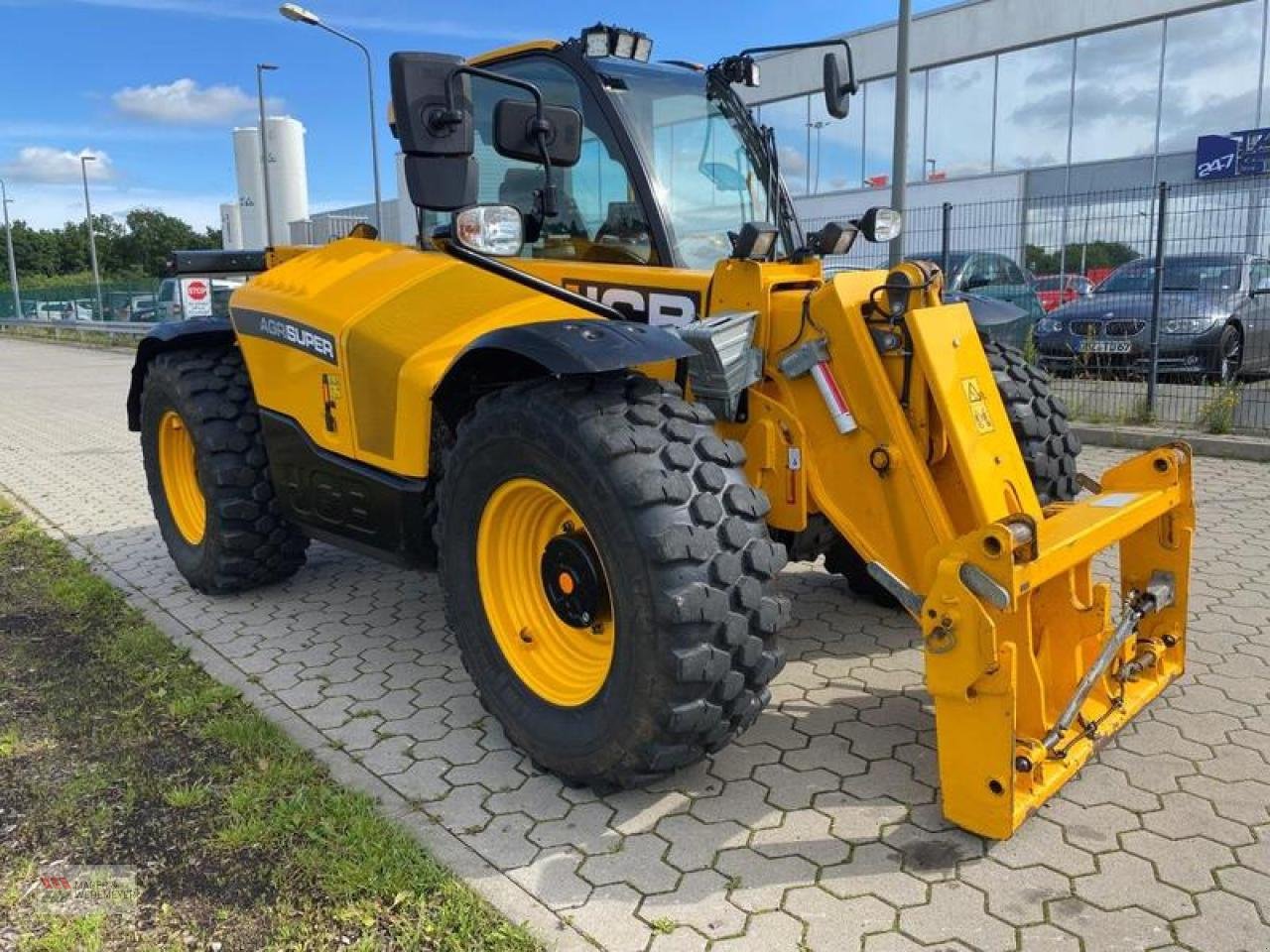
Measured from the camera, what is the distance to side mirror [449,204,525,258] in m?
3.62

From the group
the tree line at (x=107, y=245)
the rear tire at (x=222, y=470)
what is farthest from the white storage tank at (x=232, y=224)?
the tree line at (x=107, y=245)

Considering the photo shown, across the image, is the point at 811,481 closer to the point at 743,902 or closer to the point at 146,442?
the point at 743,902

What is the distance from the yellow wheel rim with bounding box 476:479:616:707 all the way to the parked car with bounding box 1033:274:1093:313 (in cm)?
929

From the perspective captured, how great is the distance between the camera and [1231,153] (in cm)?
1947

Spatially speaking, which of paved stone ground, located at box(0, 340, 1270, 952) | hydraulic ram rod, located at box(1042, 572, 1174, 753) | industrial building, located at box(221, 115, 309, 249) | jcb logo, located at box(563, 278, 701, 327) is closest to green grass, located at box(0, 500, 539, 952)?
paved stone ground, located at box(0, 340, 1270, 952)

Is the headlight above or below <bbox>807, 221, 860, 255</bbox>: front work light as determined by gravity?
below

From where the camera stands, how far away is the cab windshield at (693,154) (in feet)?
12.0

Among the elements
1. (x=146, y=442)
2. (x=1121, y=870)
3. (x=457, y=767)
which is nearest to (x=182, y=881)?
(x=457, y=767)

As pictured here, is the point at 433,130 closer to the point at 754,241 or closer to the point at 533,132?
the point at 533,132

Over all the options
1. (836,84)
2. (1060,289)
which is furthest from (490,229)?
(1060,289)

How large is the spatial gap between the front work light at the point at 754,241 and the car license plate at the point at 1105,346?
7.35 m

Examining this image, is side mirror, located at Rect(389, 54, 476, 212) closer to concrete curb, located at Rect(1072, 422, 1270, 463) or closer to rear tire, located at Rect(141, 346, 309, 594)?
rear tire, located at Rect(141, 346, 309, 594)

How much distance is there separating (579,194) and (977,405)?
161 cm

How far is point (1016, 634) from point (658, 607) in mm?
957
